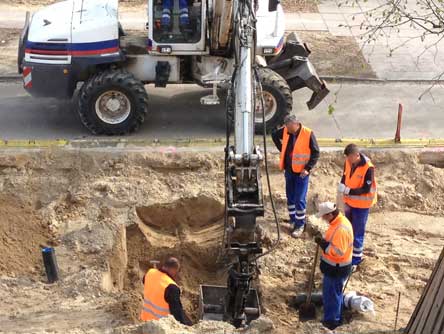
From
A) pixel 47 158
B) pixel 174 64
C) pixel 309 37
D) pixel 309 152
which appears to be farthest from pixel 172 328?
pixel 309 37

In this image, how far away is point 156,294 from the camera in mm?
9422

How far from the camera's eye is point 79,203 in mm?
13000

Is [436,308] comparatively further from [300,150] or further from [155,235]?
[155,235]

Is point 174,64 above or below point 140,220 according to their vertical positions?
above

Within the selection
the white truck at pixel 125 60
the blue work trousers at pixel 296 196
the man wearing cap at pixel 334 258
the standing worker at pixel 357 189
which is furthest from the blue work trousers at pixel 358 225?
the white truck at pixel 125 60

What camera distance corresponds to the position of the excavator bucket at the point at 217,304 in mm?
10492

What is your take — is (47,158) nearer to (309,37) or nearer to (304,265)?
(304,265)

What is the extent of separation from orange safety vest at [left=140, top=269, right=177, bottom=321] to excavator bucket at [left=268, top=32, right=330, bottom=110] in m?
6.94

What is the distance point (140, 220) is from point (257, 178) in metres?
4.10

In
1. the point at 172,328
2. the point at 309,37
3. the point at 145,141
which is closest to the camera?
the point at 172,328

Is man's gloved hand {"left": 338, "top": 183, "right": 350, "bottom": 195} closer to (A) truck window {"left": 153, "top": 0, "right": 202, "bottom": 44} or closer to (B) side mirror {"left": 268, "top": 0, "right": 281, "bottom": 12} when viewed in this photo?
(B) side mirror {"left": 268, "top": 0, "right": 281, "bottom": 12}

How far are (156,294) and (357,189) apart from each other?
3441mm

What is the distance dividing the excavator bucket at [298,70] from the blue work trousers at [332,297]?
5.71m

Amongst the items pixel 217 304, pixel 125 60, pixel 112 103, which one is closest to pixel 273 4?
pixel 125 60
